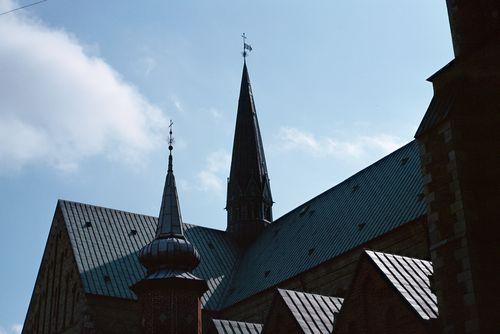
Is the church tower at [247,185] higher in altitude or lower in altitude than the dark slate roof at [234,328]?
higher

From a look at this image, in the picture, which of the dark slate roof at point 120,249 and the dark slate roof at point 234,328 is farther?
the dark slate roof at point 120,249

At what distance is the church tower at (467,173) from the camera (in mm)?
15594

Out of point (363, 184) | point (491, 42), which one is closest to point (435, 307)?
point (491, 42)

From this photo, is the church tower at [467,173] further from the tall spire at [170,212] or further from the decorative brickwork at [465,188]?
the tall spire at [170,212]

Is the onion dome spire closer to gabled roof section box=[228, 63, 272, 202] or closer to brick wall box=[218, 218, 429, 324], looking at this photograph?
brick wall box=[218, 218, 429, 324]

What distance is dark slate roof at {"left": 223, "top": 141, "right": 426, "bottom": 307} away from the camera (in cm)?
3259

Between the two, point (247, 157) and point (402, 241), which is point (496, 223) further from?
point (247, 157)

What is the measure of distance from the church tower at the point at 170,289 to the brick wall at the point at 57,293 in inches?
482

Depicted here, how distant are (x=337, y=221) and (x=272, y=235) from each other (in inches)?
313

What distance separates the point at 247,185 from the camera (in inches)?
1949

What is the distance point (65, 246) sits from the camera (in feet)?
138

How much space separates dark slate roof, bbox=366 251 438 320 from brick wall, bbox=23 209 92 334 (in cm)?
2111

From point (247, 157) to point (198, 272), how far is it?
10.5 m

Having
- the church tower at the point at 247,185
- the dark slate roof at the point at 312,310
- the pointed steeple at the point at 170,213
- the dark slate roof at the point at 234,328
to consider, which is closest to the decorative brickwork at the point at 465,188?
the dark slate roof at the point at 312,310
